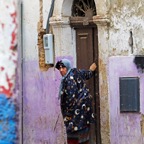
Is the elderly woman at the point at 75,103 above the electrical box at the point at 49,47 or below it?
below

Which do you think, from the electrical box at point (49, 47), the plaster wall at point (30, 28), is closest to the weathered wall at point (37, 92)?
the plaster wall at point (30, 28)

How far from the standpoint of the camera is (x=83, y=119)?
10648mm

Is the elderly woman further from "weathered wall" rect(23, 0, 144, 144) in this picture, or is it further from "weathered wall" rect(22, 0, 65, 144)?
"weathered wall" rect(22, 0, 65, 144)

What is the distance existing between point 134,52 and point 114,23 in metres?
0.55

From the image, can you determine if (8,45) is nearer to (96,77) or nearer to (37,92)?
(37,92)

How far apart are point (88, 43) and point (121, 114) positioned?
1344mm

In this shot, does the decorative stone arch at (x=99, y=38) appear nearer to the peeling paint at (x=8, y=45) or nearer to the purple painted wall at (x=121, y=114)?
the purple painted wall at (x=121, y=114)

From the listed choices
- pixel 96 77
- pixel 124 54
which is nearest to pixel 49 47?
pixel 96 77

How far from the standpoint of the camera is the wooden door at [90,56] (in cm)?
1167

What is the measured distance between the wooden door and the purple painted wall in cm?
48

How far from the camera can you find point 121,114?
11.2m

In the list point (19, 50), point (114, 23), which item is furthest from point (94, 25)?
point (19, 50)

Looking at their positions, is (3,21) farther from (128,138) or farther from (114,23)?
(128,138)

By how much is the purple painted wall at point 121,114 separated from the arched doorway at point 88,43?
472mm
